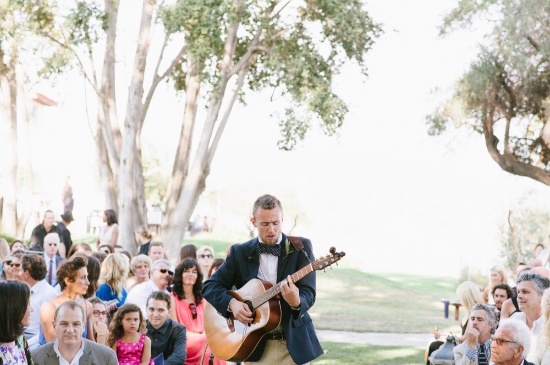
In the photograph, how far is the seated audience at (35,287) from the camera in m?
8.31

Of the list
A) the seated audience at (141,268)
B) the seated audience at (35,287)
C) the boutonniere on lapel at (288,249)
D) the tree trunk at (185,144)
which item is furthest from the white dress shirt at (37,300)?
the tree trunk at (185,144)

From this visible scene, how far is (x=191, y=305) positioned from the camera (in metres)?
9.74

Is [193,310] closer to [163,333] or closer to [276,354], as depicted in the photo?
[163,333]

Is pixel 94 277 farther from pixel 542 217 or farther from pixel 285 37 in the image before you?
pixel 542 217

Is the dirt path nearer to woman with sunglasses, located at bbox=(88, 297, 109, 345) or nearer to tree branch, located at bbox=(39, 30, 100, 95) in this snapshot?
tree branch, located at bbox=(39, 30, 100, 95)

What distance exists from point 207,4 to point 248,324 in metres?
12.4

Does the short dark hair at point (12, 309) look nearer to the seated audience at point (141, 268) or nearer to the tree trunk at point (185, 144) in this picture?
the seated audience at point (141, 268)

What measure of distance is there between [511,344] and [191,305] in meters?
4.19

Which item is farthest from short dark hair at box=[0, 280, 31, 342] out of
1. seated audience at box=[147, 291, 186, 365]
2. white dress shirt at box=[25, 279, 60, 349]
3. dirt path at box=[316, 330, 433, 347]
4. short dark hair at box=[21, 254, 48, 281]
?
dirt path at box=[316, 330, 433, 347]

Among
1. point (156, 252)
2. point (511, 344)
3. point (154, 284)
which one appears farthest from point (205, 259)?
point (511, 344)

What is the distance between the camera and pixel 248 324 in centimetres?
629

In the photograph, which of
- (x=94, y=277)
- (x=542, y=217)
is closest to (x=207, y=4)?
(x=94, y=277)

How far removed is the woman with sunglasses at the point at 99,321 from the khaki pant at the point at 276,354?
2.21 m

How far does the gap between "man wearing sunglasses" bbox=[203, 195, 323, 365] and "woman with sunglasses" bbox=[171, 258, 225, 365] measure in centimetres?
311
